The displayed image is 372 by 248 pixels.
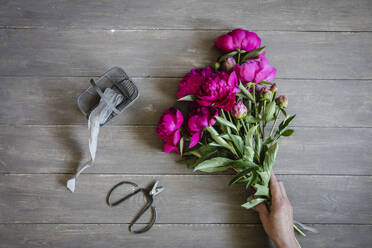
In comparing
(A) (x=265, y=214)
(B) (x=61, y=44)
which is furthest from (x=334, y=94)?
(B) (x=61, y=44)

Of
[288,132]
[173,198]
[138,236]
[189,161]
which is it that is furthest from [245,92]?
→ [138,236]

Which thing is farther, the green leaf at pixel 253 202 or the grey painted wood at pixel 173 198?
the grey painted wood at pixel 173 198

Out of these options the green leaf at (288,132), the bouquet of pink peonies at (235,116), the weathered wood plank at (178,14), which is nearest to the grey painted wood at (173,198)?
the bouquet of pink peonies at (235,116)

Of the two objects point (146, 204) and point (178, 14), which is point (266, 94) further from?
point (146, 204)

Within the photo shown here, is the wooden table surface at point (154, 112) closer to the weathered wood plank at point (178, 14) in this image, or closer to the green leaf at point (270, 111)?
the weathered wood plank at point (178, 14)

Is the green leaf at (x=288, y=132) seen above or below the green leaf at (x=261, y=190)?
above

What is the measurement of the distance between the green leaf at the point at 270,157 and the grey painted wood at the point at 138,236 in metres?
0.26

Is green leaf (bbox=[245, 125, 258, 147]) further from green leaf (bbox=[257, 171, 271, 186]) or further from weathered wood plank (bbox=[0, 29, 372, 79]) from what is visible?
weathered wood plank (bbox=[0, 29, 372, 79])

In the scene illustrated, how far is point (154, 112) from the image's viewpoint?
0.85 metres

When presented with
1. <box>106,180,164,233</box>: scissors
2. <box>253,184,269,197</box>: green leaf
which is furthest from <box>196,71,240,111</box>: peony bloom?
<box>106,180,164,233</box>: scissors

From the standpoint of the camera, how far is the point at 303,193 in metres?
0.86

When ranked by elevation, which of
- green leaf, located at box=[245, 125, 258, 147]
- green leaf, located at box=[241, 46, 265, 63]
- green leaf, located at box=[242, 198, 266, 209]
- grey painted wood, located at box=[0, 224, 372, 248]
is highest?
green leaf, located at box=[241, 46, 265, 63]

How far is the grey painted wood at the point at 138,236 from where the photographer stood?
2.82ft

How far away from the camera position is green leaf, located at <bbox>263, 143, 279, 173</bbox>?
27.6 inches
